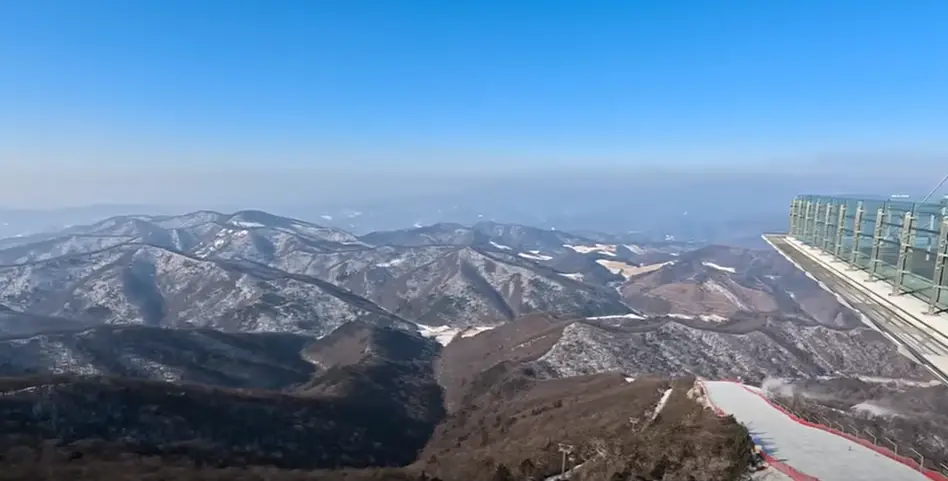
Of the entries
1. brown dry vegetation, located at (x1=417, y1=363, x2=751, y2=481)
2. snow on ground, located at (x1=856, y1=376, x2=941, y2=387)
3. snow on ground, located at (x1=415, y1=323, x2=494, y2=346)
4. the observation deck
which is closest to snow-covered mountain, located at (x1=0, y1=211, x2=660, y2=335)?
snow on ground, located at (x1=415, y1=323, x2=494, y2=346)

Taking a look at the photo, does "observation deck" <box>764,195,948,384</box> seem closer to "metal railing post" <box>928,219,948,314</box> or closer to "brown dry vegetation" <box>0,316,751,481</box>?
"metal railing post" <box>928,219,948,314</box>

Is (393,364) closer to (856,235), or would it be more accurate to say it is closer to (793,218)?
(793,218)

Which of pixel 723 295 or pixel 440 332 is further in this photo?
pixel 723 295

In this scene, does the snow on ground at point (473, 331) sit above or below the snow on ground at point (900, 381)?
below

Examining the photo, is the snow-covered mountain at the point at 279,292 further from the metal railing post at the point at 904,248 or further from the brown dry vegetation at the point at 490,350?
the metal railing post at the point at 904,248

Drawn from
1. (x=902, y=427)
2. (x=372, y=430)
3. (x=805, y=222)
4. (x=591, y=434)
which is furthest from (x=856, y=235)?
(x=372, y=430)

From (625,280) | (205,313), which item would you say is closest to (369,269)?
(205,313)

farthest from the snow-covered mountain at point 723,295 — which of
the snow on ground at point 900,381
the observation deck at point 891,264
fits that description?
the observation deck at point 891,264
